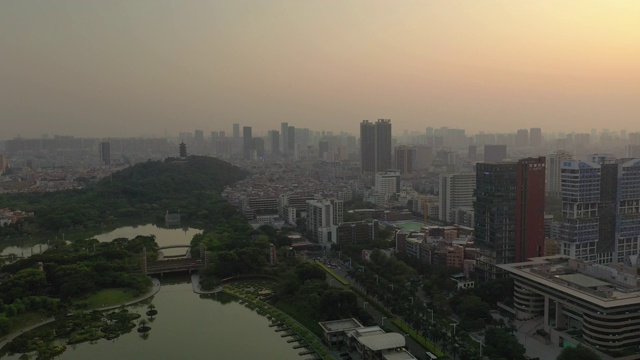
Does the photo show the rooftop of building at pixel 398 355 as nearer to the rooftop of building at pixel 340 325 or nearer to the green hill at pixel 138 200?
the rooftop of building at pixel 340 325

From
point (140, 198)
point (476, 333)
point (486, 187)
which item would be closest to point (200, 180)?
point (140, 198)

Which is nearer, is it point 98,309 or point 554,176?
point 98,309

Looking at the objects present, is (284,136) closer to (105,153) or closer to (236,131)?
(236,131)

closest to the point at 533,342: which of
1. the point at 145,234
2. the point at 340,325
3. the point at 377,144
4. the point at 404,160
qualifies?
the point at 340,325

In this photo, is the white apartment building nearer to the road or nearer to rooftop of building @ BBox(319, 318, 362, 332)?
the road

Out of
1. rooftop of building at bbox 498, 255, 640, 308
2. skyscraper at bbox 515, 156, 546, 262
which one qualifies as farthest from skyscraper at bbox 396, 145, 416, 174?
rooftop of building at bbox 498, 255, 640, 308

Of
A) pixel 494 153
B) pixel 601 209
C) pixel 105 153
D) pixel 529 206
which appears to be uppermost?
pixel 105 153

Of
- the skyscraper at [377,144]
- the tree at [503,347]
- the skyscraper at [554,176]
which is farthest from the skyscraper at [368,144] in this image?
the tree at [503,347]

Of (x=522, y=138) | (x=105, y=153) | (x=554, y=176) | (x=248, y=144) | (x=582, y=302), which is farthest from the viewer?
(x=248, y=144)
